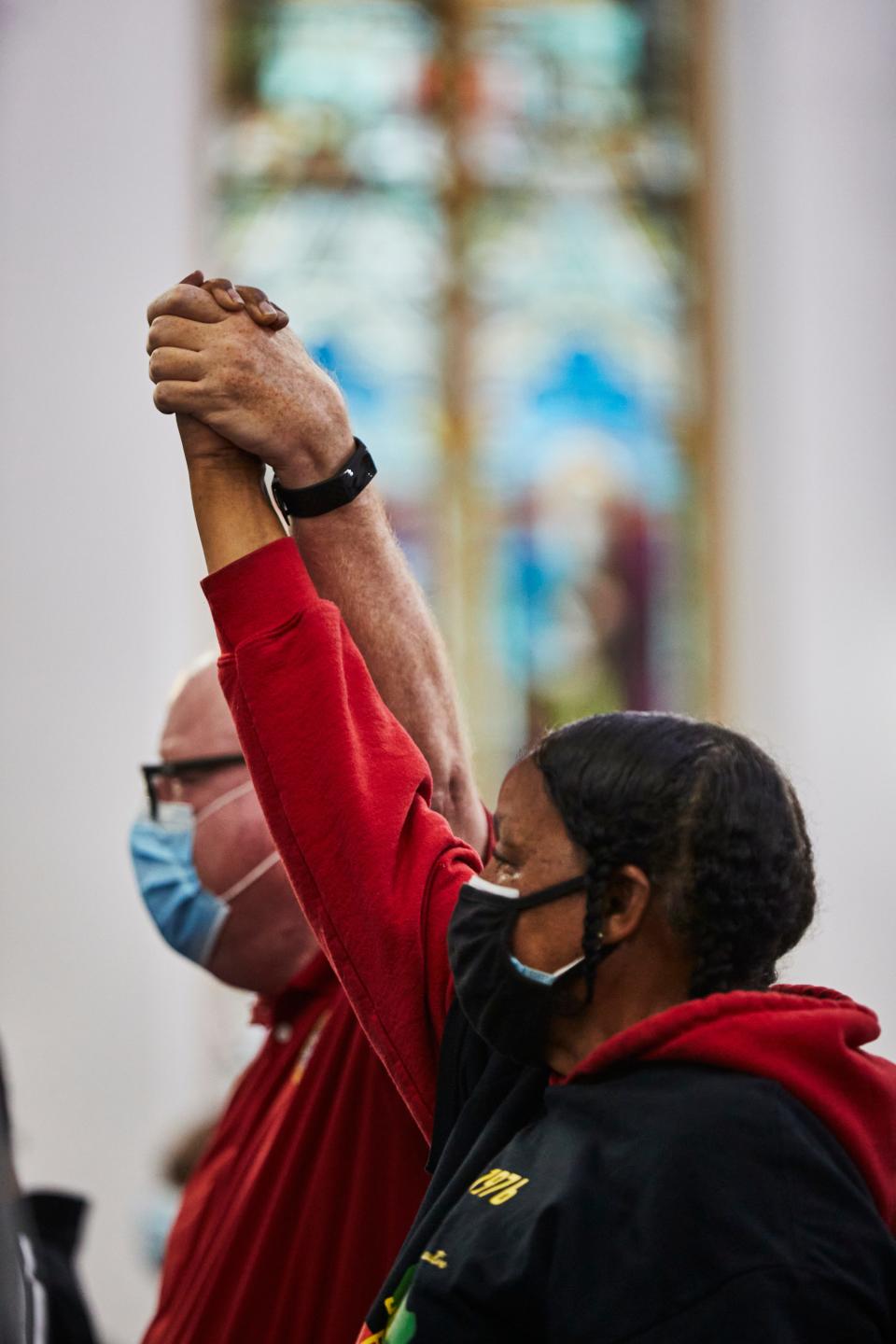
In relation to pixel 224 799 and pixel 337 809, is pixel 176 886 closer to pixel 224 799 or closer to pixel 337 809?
pixel 224 799

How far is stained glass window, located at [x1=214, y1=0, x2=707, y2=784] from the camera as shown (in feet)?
21.4

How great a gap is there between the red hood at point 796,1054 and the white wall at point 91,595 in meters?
4.30

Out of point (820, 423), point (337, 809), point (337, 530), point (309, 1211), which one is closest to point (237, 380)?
point (337, 530)

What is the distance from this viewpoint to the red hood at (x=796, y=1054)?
1273 millimetres

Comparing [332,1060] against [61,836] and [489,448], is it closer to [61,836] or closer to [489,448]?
[61,836]

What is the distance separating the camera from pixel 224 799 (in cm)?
242

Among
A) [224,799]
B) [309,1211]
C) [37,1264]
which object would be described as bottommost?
[37,1264]

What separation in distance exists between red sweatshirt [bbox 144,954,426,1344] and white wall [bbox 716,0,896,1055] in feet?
12.6

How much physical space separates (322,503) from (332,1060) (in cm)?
73

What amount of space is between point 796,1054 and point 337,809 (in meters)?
0.51

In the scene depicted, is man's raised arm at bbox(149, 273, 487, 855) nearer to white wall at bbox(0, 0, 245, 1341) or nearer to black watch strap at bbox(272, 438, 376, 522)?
black watch strap at bbox(272, 438, 376, 522)

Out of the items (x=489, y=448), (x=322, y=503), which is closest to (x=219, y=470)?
(x=322, y=503)

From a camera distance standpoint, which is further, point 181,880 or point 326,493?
point 181,880

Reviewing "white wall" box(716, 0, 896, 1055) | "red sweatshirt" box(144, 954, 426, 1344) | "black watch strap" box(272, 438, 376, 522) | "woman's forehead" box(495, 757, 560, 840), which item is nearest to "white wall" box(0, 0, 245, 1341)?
"white wall" box(716, 0, 896, 1055)
